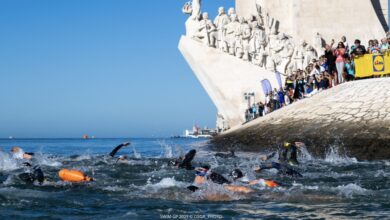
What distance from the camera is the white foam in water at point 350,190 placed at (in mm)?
9227

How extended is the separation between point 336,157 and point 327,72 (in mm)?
5997

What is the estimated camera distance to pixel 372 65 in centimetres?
1919

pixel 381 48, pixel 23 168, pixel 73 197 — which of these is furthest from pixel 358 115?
pixel 73 197

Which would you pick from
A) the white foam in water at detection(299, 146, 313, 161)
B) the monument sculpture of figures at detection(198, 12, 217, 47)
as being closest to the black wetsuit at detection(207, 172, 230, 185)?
the white foam in water at detection(299, 146, 313, 161)

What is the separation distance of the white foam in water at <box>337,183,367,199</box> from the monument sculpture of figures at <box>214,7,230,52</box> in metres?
20.1

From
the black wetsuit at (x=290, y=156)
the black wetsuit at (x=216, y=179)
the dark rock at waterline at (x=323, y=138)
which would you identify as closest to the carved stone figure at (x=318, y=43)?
the dark rock at waterline at (x=323, y=138)

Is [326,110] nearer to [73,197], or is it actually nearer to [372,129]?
[372,129]

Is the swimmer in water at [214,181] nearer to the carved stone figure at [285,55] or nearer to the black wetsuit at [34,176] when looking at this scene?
the black wetsuit at [34,176]

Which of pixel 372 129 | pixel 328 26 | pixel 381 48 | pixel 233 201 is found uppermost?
pixel 328 26

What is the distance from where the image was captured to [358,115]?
17109 mm

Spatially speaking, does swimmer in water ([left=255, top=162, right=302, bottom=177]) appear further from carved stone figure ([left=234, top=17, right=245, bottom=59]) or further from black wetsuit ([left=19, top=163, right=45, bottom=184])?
carved stone figure ([left=234, top=17, right=245, bottom=59])

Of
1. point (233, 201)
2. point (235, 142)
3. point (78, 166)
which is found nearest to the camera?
point (233, 201)

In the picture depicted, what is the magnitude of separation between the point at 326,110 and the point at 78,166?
7.22m

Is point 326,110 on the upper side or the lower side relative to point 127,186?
upper
